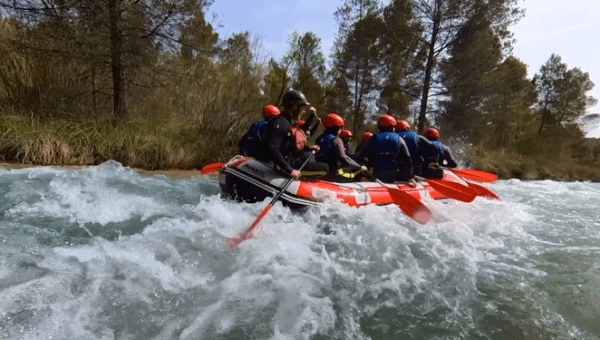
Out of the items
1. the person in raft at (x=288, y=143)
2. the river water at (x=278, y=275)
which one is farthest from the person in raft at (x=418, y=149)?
the person in raft at (x=288, y=143)

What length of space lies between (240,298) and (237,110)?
9.52 m

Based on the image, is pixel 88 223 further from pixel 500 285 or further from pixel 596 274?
pixel 596 274

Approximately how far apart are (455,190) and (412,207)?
1138mm

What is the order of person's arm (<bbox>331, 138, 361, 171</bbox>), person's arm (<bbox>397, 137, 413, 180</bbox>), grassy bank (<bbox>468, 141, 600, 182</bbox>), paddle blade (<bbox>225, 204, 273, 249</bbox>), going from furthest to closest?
grassy bank (<bbox>468, 141, 600, 182</bbox>) < person's arm (<bbox>397, 137, 413, 180</bbox>) < person's arm (<bbox>331, 138, 361, 171</bbox>) < paddle blade (<bbox>225, 204, 273, 249</bbox>)

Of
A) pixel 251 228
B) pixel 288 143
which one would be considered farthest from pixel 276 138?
pixel 251 228

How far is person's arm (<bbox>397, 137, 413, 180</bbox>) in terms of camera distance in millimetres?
5871

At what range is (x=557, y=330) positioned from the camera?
8.86ft

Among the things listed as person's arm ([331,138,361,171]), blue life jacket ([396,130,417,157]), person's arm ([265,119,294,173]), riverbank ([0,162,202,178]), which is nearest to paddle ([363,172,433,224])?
person's arm ([331,138,361,171])

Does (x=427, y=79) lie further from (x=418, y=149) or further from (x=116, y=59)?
(x=116, y=59)

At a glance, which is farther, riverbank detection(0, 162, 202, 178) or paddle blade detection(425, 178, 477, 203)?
riverbank detection(0, 162, 202, 178)

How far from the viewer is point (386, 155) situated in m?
5.78

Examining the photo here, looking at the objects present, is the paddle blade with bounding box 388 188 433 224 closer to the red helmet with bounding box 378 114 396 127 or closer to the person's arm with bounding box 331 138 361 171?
the person's arm with bounding box 331 138 361 171

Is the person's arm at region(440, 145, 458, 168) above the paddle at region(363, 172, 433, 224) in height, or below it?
above

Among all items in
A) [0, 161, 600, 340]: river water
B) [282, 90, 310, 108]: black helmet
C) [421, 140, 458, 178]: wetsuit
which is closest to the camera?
[0, 161, 600, 340]: river water
